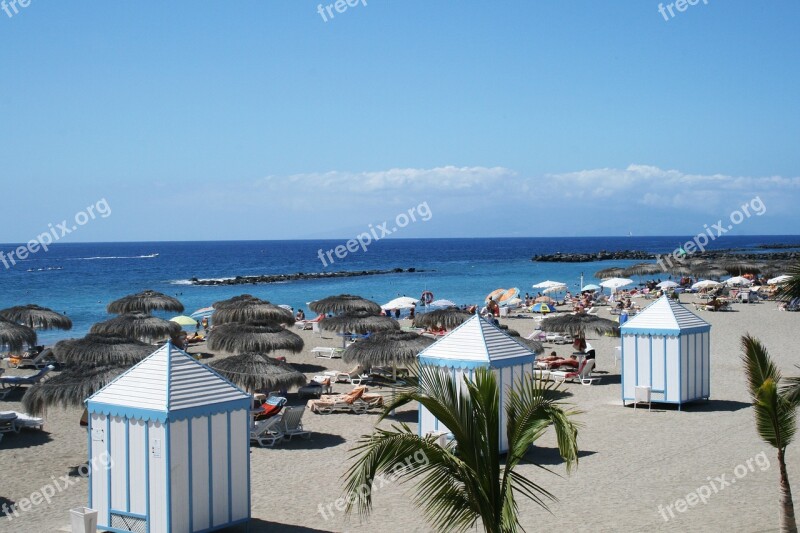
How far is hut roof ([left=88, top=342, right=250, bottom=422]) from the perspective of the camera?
7410mm

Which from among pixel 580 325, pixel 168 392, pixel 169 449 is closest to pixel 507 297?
pixel 580 325

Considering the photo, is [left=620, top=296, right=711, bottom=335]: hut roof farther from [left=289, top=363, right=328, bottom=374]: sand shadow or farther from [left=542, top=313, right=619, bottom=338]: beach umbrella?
[left=289, top=363, right=328, bottom=374]: sand shadow

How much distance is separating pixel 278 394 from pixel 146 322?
610 centimetres

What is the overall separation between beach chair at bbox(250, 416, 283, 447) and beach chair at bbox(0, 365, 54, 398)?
634 centimetres

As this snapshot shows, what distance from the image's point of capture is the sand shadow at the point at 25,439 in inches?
451

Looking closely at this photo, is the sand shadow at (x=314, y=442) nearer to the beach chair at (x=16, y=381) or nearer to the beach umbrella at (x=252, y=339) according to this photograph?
the beach umbrella at (x=252, y=339)

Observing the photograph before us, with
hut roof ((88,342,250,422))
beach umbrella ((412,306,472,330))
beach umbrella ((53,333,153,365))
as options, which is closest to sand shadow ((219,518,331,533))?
hut roof ((88,342,250,422))

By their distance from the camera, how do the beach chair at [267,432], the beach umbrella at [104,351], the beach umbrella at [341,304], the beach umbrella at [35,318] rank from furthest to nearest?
the beach umbrella at [341,304] → the beach umbrella at [35,318] → the beach umbrella at [104,351] → the beach chair at [267,432]

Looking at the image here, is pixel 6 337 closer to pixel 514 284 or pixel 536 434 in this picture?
pixel 536 434

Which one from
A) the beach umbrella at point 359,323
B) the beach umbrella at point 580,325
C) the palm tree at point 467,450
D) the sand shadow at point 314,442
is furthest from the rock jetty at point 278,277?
the palm tree at point 467,450

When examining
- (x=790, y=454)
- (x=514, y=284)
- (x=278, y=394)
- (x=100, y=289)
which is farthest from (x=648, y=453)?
(x=100, y=289)

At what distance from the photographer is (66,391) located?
10.1 meters

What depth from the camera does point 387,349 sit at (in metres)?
14.3

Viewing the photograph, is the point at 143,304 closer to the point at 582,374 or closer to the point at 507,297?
the point at 582,374
